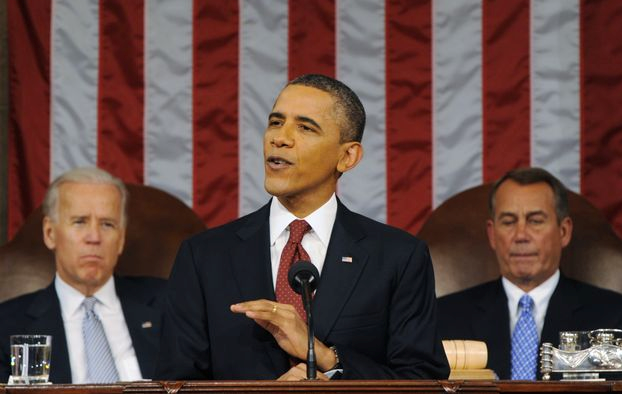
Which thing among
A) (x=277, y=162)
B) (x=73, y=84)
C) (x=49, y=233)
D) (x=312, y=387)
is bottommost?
(x=312, y=387)

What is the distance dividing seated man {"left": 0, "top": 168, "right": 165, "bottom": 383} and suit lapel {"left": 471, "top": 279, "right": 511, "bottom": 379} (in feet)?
4.07

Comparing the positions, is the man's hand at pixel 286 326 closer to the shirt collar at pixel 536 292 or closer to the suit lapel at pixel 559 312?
the suit lapel at pixel 559 312

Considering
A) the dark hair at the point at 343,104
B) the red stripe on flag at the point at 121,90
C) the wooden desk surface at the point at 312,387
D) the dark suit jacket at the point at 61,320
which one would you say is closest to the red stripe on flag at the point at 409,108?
the red stripe on flag at the point at 121,90

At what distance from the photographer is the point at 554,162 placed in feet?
19.1

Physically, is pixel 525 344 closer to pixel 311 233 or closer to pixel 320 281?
pixel 311 233

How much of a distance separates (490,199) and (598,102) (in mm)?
756

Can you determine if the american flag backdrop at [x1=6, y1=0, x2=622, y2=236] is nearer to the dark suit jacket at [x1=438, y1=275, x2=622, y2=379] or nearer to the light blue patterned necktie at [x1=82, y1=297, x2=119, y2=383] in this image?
the dark suit jacket at [x1=438, y1=275, x2=622, y2=379]

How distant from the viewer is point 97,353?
5016 millimetres

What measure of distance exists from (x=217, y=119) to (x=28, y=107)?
0.82 meters

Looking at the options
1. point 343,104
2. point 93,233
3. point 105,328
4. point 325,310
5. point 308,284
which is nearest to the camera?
point 308,284

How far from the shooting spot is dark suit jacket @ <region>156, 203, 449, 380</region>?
11.2 ft

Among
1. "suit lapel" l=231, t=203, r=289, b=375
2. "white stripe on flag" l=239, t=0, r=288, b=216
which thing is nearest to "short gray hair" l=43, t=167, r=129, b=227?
"white stripe on flag" l=239, t=0, r=288, b=216

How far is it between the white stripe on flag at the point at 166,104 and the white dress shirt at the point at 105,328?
760mm

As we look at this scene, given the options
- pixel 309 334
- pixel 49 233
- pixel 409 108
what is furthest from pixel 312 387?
pixel 409 108
